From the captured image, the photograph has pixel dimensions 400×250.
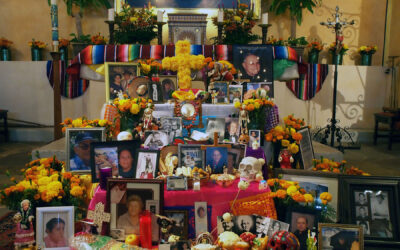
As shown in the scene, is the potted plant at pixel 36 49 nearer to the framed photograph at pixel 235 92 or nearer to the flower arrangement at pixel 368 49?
the framed photograph at pixel 235 92

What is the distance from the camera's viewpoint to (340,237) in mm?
2135

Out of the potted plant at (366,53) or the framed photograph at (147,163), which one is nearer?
the framed photograph at (147,163)

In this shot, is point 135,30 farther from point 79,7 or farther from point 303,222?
point 303,222

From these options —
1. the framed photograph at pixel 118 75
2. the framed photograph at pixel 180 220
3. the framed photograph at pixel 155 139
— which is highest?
the framed photograph at pixel 118 75

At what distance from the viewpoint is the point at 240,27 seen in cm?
571

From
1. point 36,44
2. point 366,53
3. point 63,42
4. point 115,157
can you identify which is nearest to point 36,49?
point 36,44

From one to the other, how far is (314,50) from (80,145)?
16.5 feet

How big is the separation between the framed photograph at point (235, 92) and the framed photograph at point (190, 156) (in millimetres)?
893

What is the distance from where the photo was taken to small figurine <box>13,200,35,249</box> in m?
2.27

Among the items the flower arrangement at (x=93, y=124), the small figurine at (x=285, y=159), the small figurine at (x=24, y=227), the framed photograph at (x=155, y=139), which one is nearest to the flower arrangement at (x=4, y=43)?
the flower arrangement at (x=93, y=124)

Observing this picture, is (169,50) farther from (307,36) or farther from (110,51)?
(307,36)

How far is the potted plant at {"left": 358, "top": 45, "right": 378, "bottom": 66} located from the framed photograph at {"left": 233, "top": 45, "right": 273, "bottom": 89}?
3.18 metres

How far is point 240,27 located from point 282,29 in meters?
1.75

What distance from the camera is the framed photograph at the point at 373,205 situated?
235cm
